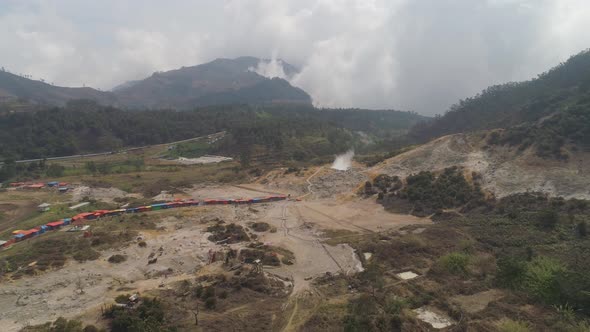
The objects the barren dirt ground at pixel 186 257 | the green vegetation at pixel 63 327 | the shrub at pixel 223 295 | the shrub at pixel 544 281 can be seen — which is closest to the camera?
the green vegetation at pixel 63 327

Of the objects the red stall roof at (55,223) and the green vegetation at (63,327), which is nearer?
the green vegetation at (63,327)

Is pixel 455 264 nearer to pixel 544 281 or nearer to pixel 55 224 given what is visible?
pixel 544 281

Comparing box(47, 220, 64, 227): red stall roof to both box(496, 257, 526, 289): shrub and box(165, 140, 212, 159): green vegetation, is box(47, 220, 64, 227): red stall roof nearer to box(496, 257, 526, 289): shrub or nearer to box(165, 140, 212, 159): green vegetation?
box(496, 257, 526, 289): shrub

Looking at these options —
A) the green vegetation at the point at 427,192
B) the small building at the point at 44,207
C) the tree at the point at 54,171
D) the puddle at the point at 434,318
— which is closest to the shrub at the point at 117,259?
the puddle at the point at 434,318

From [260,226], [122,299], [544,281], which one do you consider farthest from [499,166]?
[122,299]

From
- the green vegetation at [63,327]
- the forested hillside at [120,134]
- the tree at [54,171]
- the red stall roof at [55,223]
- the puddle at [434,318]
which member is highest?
the forested hillside at [120,134]

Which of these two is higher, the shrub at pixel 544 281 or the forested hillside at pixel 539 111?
the forested hillside at pixel 539 111

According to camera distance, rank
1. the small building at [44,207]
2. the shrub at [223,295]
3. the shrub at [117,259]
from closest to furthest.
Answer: the shrub at [223,295], the shrub at [117,259], the small building at [44,207]

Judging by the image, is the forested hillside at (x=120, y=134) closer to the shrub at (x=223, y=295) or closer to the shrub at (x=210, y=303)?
the shrub at (x=223, y=295)
